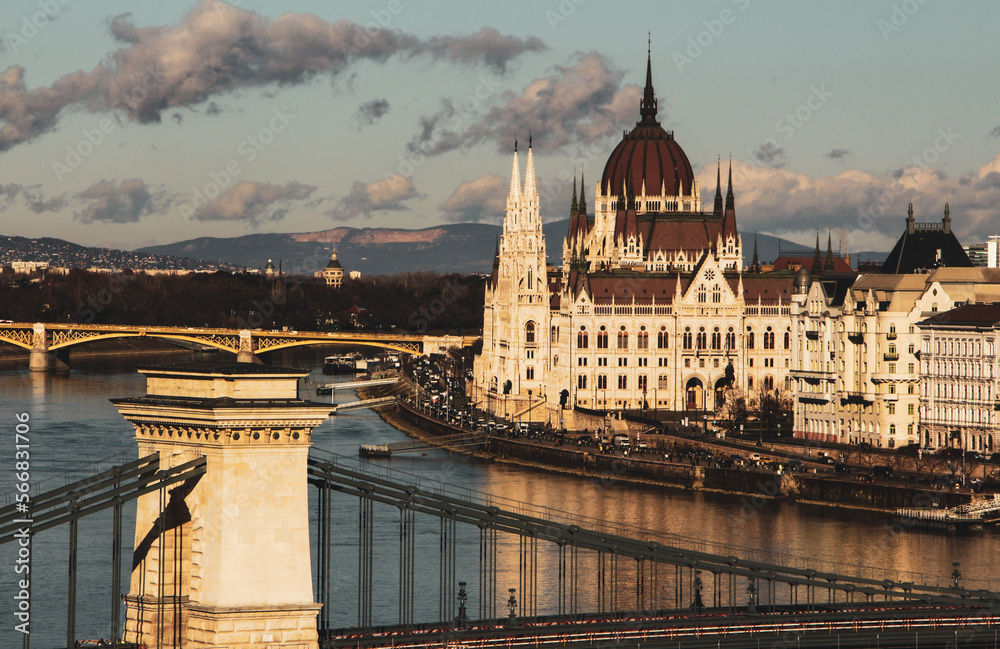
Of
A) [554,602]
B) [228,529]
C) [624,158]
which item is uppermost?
[624,158]

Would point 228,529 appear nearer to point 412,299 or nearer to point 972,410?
point 972,410

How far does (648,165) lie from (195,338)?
25.2m

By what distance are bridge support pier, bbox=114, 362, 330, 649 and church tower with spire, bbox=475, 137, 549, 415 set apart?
57725 mm

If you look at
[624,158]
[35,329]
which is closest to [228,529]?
[624,158]

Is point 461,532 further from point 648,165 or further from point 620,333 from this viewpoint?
point 648,165

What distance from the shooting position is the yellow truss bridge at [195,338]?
3844 inches

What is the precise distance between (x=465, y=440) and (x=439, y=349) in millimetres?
38161

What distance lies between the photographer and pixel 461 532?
43.4 m

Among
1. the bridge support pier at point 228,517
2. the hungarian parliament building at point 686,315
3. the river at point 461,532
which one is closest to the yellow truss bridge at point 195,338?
the hungarian parliament building at point 686,315

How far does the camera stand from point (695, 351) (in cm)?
7725

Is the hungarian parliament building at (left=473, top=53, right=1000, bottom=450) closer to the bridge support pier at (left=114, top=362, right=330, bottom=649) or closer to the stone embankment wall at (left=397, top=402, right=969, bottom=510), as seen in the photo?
the stone embankment wall at (left=397, top=402, right=969, bottom=510)

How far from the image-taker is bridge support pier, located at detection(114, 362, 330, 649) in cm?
1973

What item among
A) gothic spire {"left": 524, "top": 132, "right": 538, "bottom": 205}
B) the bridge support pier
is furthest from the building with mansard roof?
the bridge support pier

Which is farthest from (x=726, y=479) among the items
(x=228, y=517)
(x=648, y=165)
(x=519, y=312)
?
(x=648, y=165)
